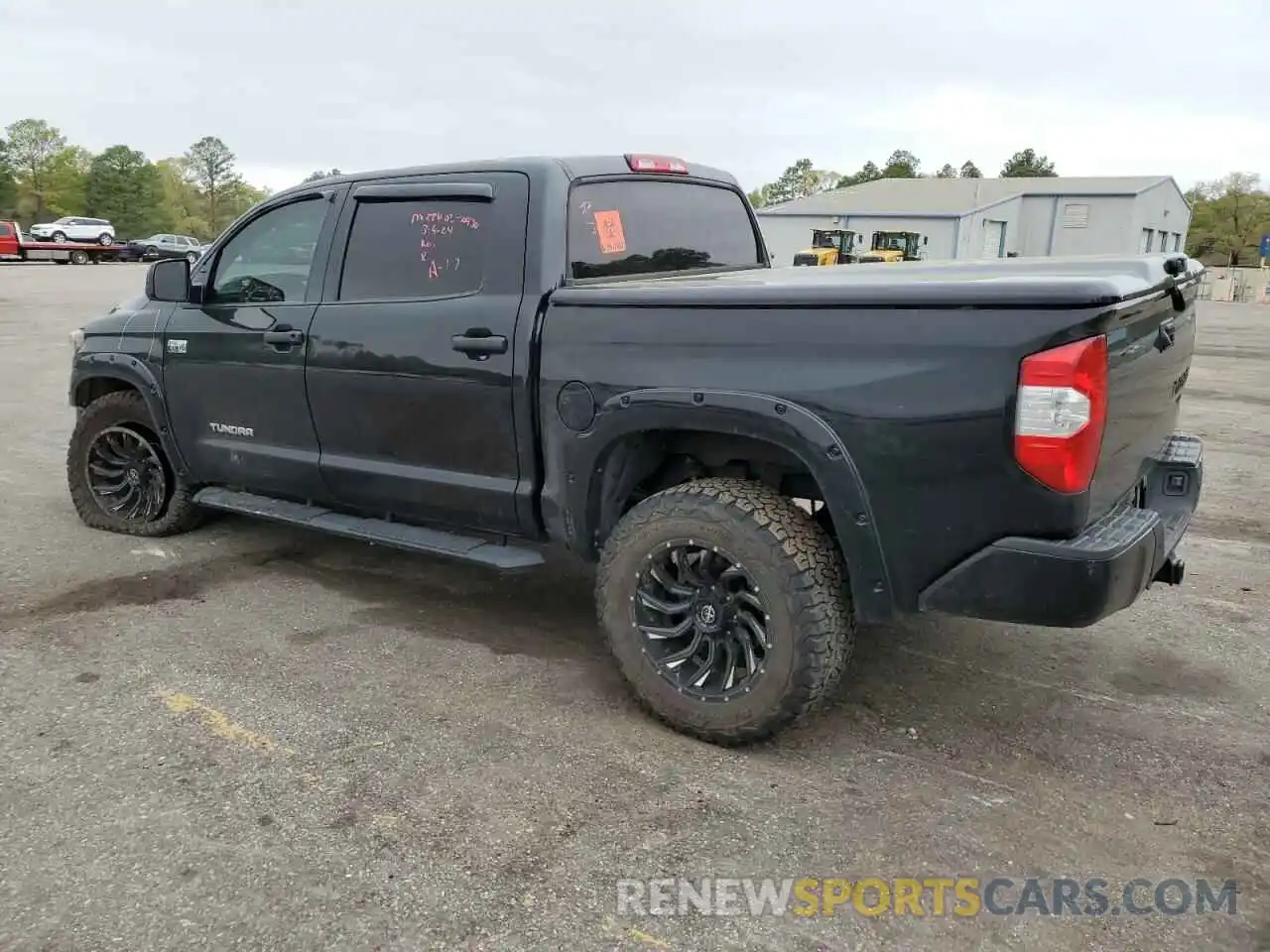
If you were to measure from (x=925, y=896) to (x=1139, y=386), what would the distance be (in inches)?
63.7

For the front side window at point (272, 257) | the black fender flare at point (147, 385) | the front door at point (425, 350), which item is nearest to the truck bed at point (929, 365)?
the front door at point (425, 350)

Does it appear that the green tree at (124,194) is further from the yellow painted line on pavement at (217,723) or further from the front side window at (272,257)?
the yellow painted line on pavement at (217,723)

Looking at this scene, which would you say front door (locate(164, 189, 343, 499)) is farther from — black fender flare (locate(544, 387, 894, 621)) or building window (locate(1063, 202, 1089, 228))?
building window (locate(1063, 202, 1089, 228))

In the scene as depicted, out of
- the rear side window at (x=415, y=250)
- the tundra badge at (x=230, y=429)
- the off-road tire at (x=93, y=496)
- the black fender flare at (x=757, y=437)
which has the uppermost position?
the rear side window at (x=415, y=250)

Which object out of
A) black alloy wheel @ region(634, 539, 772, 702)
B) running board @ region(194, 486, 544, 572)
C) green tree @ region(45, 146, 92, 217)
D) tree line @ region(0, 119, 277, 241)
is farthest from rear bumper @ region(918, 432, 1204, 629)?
green tree @ region(45, 146, 92, 217)

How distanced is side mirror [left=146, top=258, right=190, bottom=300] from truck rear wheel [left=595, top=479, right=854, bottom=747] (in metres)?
2.70

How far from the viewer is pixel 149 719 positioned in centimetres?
335

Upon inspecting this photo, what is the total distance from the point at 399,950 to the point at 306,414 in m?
2.62

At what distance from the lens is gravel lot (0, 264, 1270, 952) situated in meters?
2.42

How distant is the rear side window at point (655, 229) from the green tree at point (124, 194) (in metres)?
89.9

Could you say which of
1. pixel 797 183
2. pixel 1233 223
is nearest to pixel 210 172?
pixel 797 183

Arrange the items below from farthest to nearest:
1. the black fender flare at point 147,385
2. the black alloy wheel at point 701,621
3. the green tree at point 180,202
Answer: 1. the green tree at point 180,202
2. the black fender flare at point 147,385
3. the black alloy wheel at point 701,621

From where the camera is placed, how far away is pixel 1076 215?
52469mm

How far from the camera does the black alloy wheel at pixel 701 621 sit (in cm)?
316
